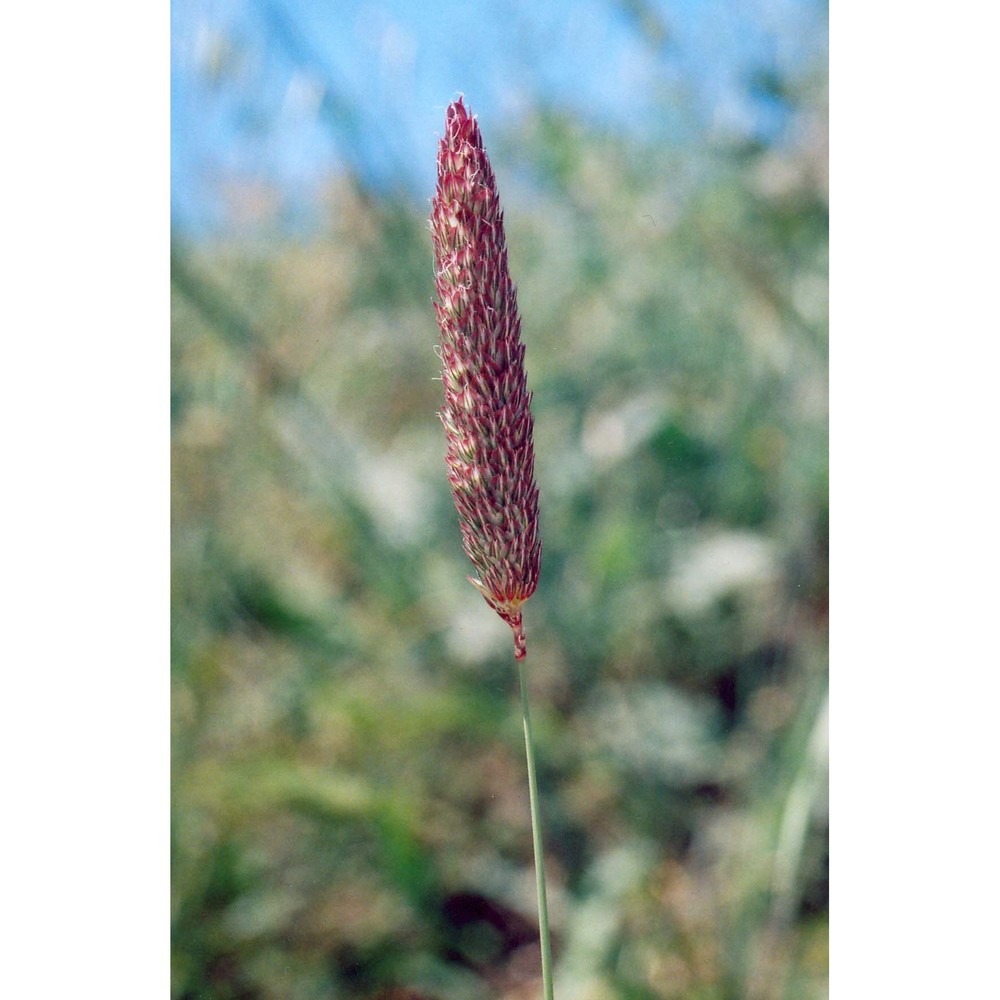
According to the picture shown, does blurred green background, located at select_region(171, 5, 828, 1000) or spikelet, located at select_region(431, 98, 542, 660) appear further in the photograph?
blurred green background, located at select_region(171, 5, 828, 1000)

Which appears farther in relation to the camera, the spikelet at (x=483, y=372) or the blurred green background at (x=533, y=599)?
the blurred green background at (x=533, y=599)
